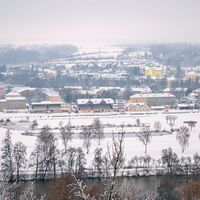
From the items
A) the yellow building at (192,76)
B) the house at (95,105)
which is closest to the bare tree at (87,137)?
the house at (95,105)

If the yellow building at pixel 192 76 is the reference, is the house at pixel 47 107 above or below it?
below

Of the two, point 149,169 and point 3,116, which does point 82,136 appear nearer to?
point 149,169

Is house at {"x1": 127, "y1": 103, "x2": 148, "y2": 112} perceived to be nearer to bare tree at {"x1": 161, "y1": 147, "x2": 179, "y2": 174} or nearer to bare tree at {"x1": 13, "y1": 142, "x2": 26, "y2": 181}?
bare tree at {"x1": 161, "y1": 147, "x2": 179, "y2": 174}

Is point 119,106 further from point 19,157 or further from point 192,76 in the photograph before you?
point 192,76

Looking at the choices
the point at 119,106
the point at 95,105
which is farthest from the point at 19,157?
the point at 119,106

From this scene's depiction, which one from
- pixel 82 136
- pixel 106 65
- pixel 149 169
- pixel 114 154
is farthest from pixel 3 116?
pixel 106 65

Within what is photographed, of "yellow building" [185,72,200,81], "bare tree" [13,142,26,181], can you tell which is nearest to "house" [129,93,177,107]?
"yellow building" [185,72,200,81]

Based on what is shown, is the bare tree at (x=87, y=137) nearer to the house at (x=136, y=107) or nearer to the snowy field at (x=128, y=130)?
the snowy field at (x=128, y=130)

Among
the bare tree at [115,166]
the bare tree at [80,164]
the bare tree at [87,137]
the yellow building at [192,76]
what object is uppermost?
the bare tree at [115,166]
